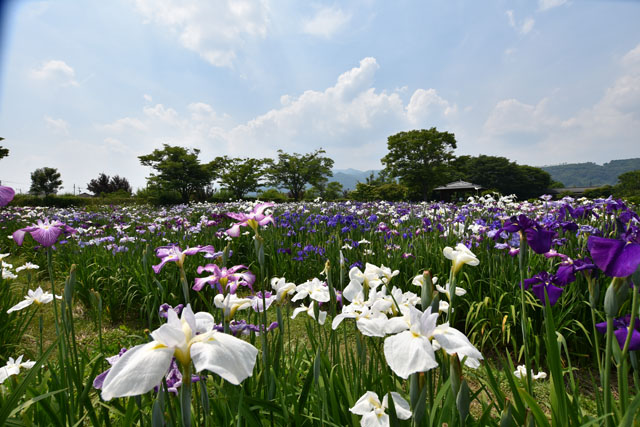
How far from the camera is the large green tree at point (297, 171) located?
51.4m

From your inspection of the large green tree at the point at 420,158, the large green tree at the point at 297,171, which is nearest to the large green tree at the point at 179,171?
the large green tree at the point at 297,171

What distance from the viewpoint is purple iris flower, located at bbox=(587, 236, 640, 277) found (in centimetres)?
93

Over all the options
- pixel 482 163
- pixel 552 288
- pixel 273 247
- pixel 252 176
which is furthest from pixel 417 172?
pixel 552 288

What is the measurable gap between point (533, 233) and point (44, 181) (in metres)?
68.7

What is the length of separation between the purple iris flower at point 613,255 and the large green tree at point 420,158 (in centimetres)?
4169

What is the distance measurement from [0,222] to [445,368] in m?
15.1

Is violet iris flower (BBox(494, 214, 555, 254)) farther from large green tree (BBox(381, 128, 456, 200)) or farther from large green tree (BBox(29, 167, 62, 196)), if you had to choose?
large green tree (BBox(29, 167, 62, 196))

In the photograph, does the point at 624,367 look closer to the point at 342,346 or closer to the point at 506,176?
the point at 342,346

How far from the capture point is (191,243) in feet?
18.8

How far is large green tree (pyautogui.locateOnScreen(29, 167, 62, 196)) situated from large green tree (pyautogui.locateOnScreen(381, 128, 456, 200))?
5628 centimetres

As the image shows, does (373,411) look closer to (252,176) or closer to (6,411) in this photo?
(6,411)

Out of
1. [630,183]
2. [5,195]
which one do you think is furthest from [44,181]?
[630,183]

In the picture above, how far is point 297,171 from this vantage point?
51.9 m

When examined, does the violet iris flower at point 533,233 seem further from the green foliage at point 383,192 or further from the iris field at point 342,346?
the green foliage at point 383,192
